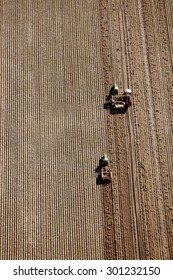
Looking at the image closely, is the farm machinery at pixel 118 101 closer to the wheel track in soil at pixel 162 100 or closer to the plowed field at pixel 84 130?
the plowed field at pixel 84 130

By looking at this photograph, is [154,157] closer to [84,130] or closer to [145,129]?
[145,129]

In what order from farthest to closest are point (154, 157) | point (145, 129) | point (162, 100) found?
point (162, 100) → point (145, 129) → point (154, 157)

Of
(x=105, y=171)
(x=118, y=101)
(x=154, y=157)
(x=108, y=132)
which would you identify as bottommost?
(x=105, y=171)

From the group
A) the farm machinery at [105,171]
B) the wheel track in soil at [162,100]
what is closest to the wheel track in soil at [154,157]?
the wheel track in soil at [162,100]

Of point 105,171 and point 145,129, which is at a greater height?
point 145,129

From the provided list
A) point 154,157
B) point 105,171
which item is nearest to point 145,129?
point 154,157

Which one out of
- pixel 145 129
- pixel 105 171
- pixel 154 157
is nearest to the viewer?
pixel 105 171

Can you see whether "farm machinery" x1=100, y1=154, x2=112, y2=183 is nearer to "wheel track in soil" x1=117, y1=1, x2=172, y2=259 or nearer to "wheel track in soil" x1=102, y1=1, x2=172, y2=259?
"wheel track in soil" x1=102, y1=1, x2=172, y2=259
